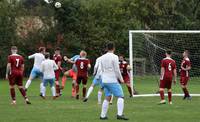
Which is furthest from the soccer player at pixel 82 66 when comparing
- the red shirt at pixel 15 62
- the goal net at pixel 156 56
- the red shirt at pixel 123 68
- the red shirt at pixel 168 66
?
the goal net at pixel 156 56

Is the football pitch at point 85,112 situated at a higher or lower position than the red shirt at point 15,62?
lower

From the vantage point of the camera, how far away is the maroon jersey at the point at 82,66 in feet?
82.5

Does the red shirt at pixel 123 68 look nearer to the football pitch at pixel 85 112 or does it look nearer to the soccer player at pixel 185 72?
the soccer player at pixel 185 72

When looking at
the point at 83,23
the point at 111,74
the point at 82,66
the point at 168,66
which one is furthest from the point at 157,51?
the point at 83,23

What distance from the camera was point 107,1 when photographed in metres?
56.7

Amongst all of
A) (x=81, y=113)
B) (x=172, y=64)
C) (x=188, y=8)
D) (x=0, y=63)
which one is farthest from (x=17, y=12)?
(x=81, y=113)

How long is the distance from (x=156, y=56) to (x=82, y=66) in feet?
34.6

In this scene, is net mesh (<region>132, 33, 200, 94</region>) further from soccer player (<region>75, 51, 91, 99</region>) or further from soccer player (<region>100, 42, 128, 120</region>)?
soccer player (<region>100, 42, 128, 120</region>)

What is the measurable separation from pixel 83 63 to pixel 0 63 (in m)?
26.2

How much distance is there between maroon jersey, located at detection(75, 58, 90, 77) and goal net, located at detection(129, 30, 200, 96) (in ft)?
28.9

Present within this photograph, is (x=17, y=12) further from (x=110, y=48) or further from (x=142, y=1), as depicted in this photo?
(x=110, y=48)

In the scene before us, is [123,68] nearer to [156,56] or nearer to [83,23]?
[156,56]

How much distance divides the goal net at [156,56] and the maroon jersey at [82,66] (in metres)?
8.81

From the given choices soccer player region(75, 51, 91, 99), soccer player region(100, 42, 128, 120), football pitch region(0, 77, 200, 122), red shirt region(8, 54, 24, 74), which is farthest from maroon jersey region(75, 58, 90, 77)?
soccer player region(100, 42, 128, 120)
